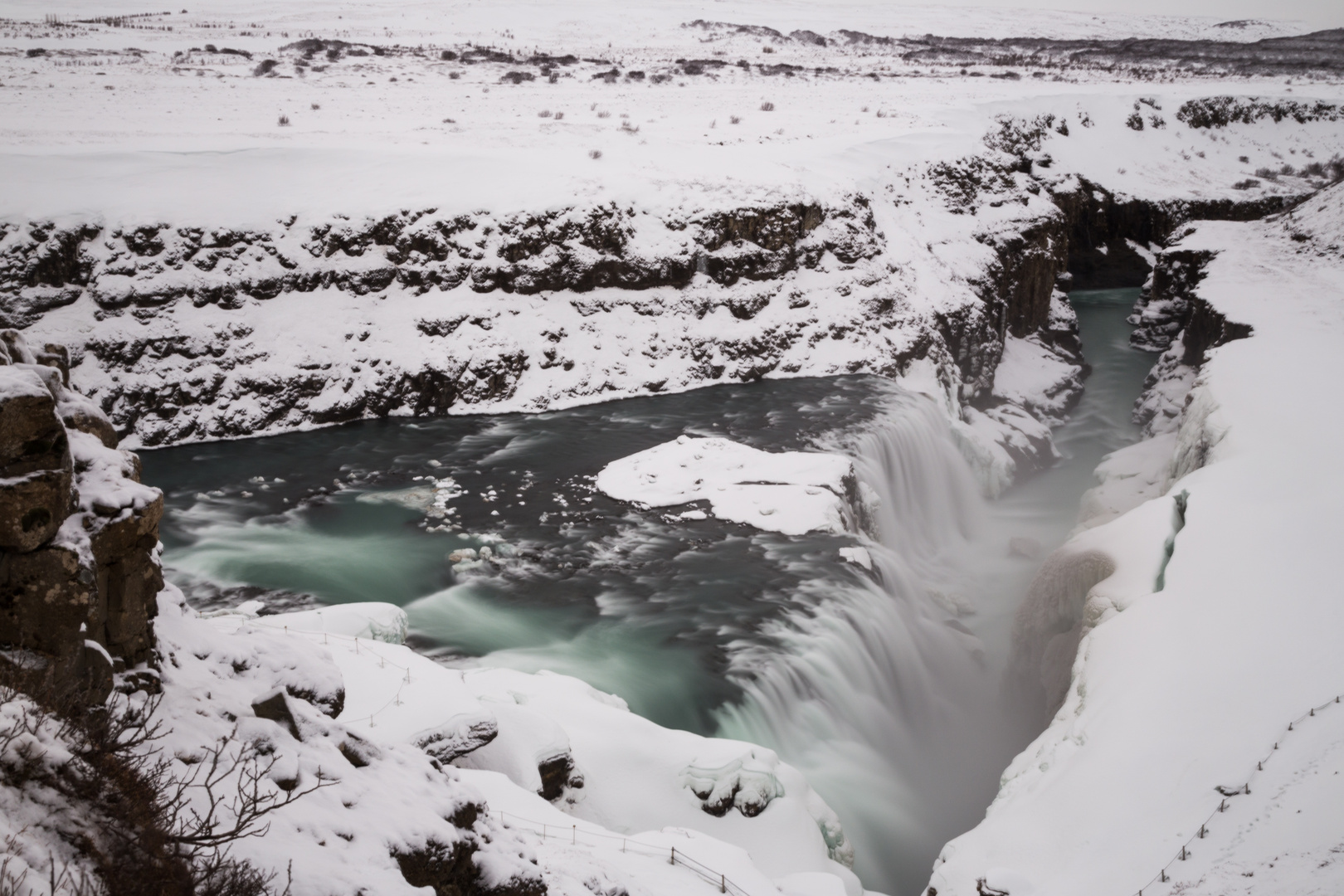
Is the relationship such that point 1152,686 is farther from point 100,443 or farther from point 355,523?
point 355,523

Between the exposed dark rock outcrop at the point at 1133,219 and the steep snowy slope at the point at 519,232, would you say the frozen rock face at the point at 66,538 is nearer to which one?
the steep snowy slope at the point at 519,232

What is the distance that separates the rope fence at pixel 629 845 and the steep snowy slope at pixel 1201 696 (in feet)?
8.00

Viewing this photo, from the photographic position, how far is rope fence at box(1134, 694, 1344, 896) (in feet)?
23.5

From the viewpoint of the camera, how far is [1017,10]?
119688mm

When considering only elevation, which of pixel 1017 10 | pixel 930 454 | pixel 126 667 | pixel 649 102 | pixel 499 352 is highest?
pixel 1017 10

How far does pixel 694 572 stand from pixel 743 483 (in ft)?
11.5

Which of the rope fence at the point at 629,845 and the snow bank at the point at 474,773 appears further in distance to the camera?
the rope fence at the point at 629,845

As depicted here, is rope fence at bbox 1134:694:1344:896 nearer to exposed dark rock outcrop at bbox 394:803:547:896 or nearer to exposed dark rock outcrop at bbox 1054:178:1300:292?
exposed dark rock outcrop at bbox 394:803:547:896

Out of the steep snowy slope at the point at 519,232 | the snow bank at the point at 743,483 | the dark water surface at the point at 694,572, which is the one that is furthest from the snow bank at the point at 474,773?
the steep snowy slope at the point at 519,232

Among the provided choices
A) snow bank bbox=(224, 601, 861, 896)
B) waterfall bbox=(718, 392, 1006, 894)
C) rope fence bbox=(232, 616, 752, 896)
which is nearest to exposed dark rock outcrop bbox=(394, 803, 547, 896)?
rope fence bbox=(232, 616, 752, 896)

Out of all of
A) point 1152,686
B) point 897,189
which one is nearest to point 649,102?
point 897,189

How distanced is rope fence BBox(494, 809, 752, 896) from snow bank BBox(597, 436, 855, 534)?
30.0ft

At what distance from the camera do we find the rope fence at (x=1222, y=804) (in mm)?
7152

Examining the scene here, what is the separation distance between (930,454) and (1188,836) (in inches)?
618
